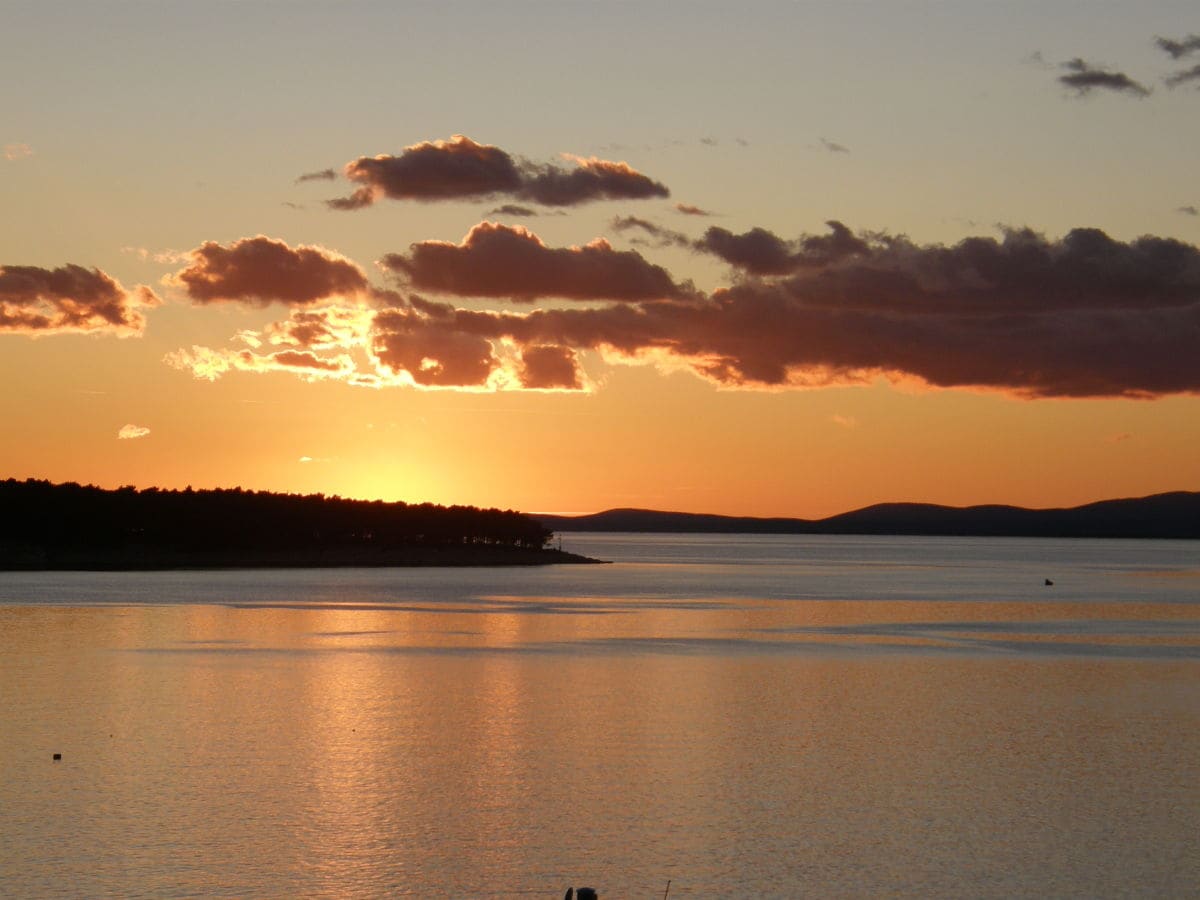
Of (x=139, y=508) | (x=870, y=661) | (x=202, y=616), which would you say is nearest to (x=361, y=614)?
(x=202, y=616)

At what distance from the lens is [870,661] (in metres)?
57.2

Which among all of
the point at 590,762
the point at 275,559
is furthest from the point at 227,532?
the point at 590,762

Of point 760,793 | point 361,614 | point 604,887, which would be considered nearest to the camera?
point 604,887

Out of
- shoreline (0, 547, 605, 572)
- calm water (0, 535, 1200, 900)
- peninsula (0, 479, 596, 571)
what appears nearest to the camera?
Result: calm water (0, 535, 1200, 900)

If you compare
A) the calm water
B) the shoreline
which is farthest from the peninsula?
the calm water

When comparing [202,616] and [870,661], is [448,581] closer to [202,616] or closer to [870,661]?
A: [202,616]

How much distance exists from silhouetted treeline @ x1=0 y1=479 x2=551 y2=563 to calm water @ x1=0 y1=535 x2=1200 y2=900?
275 feet

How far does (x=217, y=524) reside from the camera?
162250 millimetres

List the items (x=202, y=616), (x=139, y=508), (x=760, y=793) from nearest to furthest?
(x=760, y=793), (x=202, y=616), (x=139, y=508)

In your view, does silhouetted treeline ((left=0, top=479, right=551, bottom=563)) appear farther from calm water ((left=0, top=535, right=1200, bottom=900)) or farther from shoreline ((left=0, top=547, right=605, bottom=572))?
calm water ((left=0, top=535, right=1200, bottom=900))

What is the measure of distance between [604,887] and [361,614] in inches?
2470

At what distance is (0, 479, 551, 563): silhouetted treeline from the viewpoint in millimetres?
149375

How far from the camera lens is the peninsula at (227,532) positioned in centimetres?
14888

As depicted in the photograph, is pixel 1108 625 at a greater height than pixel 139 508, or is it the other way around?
pixel 139 508
